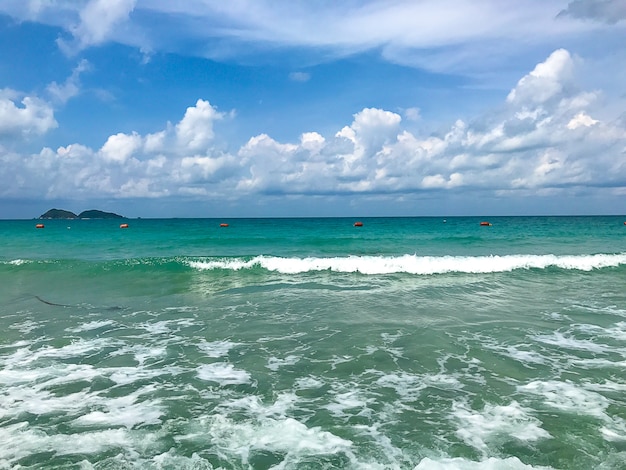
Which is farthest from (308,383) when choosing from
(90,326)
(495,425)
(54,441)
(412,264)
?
(412,264)

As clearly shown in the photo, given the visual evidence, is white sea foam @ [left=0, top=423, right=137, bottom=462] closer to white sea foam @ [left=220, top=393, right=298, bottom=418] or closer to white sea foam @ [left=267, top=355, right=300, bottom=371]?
white sea foam @ [left=220, top=393, right=298, bottom=418]

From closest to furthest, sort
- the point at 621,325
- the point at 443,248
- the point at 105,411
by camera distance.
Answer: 1. the point at 105,411
2. the point at 621,325
3. the point at 443,248

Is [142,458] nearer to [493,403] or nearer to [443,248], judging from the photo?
[493,403]

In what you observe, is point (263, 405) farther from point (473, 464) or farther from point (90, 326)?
point (90, 326)

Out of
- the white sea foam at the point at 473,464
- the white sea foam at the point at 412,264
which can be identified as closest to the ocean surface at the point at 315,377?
the white sea foam at the point at 473,464

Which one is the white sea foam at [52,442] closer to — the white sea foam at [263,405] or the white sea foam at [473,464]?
the white sea foam at [263,405]

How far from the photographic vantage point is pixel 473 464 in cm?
534

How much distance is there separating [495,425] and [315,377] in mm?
3258

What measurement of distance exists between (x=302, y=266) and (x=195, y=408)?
1850 cm

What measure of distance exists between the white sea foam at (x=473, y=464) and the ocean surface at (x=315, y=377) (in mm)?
26

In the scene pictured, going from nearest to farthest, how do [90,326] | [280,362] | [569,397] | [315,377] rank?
[569,397]
[315,377]
[280,362]
[90,326]

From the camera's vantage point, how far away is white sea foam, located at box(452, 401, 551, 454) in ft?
19.4

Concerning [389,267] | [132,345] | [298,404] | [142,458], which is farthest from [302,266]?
[142,458]

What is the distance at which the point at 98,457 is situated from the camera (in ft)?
18.2
